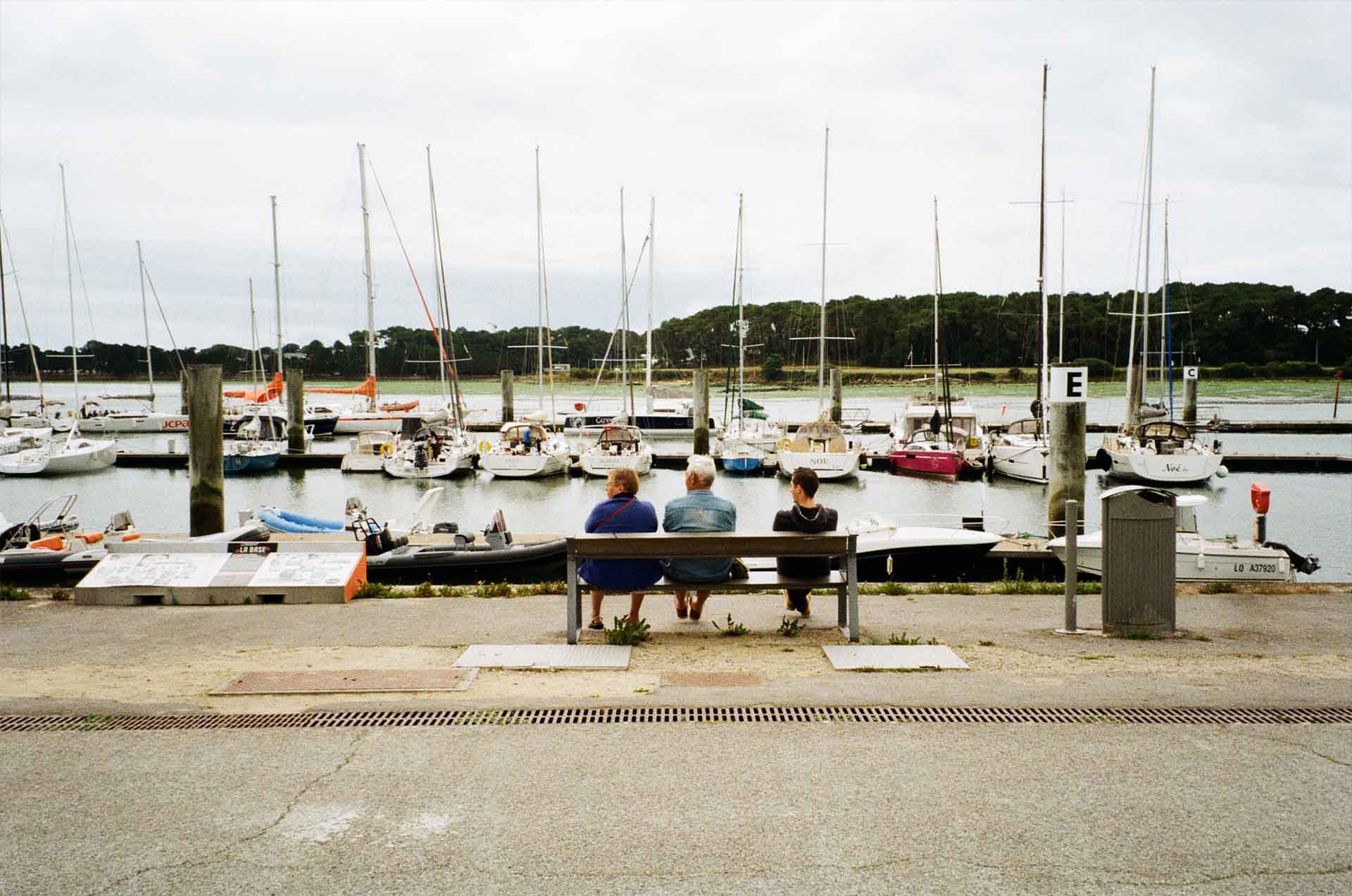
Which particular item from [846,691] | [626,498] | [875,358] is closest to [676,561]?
[626,498]

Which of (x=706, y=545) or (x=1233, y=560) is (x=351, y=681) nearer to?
(x=706, y=545)

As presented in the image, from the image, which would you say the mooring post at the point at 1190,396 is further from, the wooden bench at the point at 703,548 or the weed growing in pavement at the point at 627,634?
the weed growing in pavement at the point at 627,634

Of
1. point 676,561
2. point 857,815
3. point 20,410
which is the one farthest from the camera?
point 20,410

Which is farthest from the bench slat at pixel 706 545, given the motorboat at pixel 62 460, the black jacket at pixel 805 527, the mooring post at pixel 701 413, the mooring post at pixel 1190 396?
the mooring post at pixel 1190 396

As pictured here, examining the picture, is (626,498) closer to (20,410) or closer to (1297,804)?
(1297,804)

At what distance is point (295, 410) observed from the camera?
46.7 m

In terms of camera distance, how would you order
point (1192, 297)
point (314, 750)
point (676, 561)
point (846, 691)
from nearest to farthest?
point (314, 750) → point (846, 691) → point (676, 561) → point (1192, 297)

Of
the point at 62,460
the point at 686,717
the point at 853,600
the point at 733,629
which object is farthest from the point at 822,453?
the point at 686,717

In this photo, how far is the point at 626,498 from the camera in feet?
26.9

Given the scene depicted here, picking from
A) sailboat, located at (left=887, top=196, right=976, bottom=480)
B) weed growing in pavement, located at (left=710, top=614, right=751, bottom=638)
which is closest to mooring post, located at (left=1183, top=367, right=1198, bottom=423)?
sailboat, located at (left=887, top=196, right=976, bottom=480)

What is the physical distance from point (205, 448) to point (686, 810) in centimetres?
1850

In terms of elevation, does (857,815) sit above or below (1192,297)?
below

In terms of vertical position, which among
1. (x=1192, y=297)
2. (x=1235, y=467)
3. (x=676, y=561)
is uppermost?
(x=1192, y=297)

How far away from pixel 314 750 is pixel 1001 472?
120ft
